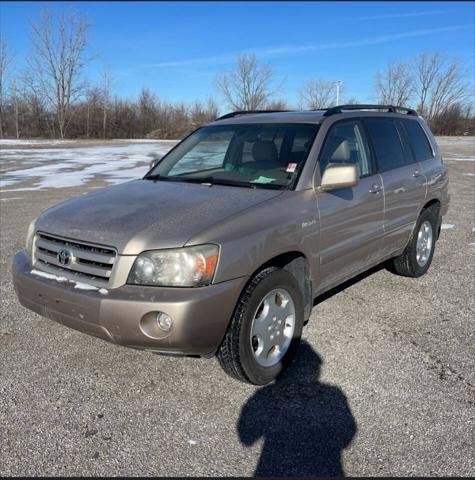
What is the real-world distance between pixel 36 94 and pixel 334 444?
58287mm

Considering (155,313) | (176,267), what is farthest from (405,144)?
(155,313)

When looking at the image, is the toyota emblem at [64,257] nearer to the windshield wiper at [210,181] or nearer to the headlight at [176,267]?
the headlight at [176,267]

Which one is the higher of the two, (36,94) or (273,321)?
(36,94)

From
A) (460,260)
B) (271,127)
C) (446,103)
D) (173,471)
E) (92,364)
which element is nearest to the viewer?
(173,471)

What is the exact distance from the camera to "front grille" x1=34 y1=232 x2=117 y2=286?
9.17 ft

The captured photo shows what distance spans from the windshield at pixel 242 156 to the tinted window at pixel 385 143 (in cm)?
87

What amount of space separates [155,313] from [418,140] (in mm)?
3914

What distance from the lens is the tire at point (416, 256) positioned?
5.04 meters

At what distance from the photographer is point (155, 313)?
2643 mm

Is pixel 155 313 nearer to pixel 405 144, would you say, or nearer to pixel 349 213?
pixel 349 213

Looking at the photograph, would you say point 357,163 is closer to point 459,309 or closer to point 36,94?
point 459,309

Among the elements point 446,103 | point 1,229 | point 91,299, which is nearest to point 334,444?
point 91,299

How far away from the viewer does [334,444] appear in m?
2.54

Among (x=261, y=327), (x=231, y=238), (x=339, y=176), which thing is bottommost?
(x=261, y=327)
